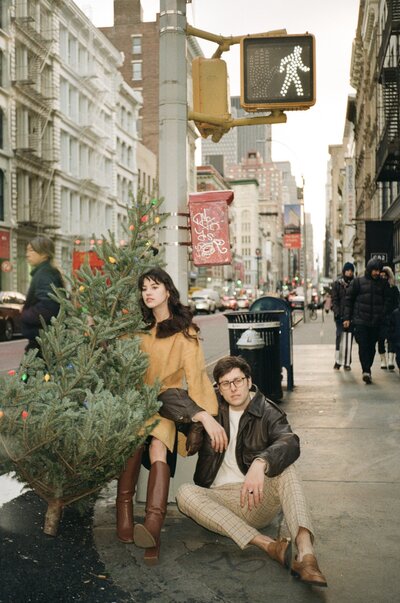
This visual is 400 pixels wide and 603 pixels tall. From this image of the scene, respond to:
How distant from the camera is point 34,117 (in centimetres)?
4438

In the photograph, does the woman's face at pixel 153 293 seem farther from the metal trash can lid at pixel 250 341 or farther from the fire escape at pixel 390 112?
the fire escape at pixel 390 112

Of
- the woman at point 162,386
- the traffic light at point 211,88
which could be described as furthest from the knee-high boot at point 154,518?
the traffic light at point 211,88

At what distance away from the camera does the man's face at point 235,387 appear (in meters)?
4.50

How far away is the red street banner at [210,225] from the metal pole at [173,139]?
105 millimetres

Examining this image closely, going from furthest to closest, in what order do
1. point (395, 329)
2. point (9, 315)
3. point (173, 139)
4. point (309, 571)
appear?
1. point (9, 315)
2. point (395, 329)
3. point (173, 139)
4. point (309, 571)

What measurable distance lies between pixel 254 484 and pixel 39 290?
3103mm

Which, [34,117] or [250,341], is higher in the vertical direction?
[34,117]

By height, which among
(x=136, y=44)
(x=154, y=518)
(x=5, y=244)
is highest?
(x=136, y=44)

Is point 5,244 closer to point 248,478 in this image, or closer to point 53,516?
point 53,516

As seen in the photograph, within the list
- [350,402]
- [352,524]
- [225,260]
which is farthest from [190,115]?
[350,402]

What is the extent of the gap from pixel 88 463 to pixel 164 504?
0.49 m

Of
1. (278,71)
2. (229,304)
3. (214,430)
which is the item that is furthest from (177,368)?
(229,304)

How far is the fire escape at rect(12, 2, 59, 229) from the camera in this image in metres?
41.9

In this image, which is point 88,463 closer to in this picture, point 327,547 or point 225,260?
point 327,547
